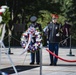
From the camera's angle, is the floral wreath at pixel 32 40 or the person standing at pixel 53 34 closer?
the floral wreath at pixel 32 40

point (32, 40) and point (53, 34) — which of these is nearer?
point (32, 40)

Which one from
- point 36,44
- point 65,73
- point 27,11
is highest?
point 27,11

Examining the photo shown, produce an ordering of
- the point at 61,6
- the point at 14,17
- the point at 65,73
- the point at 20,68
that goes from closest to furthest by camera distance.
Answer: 1. the point at 65,73
2. the point at 20,68
3. the point at 14,17
4. the point at 61,6

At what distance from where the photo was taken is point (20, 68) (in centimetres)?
1485

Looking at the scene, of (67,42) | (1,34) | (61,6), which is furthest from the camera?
(61,6)

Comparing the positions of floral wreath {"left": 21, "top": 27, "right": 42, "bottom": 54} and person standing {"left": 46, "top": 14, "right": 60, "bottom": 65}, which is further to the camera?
person standing {"left": 46, "top": 14, "right": 60, "bottom": 65}

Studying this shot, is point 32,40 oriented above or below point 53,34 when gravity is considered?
below

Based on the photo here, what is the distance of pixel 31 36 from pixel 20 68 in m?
1.48

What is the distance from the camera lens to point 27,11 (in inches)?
1570

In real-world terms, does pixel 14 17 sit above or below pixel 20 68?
above

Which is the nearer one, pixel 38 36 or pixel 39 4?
pixel 38 36

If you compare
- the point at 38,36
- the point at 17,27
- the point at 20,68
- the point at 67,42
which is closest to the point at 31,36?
the point at 38,36

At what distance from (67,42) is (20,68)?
1596cm

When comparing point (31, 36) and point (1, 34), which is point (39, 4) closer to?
point (31, 36)
